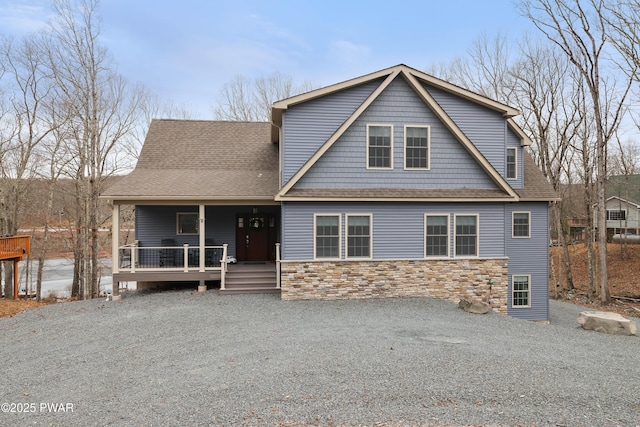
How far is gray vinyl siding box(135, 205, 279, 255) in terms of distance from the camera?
14.6 metres

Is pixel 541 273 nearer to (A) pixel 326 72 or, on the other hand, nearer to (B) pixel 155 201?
(B) pixel 155 201

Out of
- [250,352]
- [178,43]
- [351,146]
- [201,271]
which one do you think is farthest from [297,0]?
[250,352]

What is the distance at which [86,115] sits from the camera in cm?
1867

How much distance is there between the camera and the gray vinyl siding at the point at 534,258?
13750 mm

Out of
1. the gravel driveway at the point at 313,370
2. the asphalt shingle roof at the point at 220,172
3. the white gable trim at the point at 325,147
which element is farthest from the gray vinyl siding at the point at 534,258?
the white gable trim at the point at 325,147

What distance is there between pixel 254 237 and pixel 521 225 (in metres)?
10.3

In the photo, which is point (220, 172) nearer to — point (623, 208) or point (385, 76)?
point (385, 76)

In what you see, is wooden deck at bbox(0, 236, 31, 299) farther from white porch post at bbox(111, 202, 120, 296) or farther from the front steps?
the front steps

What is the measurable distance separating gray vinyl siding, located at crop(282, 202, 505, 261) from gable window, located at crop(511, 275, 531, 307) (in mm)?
2447

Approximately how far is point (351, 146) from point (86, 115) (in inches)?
586

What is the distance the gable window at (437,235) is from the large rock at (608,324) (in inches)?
163

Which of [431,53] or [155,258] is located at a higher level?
[431,53]

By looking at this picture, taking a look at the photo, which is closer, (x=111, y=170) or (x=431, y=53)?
(x=111, y=170)

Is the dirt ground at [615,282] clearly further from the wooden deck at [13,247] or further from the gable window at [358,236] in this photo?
the wooden deck at [13,247]
